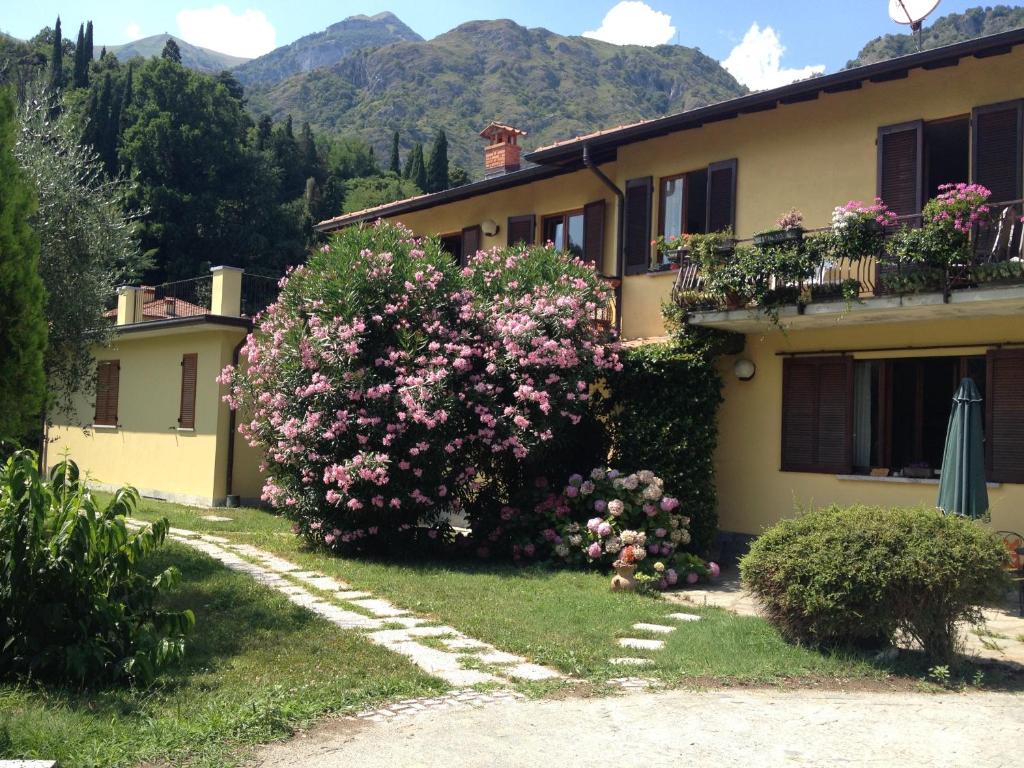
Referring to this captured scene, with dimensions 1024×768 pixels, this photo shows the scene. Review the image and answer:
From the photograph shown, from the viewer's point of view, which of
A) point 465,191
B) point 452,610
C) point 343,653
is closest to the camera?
point 343,653

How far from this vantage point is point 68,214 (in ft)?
32.8

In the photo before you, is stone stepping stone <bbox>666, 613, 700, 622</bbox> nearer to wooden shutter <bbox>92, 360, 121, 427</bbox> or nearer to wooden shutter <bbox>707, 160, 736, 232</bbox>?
wooden shutter <bbox>707, 160, 736, 232</bbox>

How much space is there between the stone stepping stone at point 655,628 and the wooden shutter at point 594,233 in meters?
7.31

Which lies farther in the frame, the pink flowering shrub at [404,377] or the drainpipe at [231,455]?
the drainpipe at [231,455]

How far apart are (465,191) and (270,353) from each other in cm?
575

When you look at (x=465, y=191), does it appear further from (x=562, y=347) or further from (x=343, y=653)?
(x=343, y=653)

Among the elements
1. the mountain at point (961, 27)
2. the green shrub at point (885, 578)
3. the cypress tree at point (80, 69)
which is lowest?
the green shrub at point (885, 578)

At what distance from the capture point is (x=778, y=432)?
12250 millimetres

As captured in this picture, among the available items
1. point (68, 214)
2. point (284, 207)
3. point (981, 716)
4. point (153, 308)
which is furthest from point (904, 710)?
point (284, 207)

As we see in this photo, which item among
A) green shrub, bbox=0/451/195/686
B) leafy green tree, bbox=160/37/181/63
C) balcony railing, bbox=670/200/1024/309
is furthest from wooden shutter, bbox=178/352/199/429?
leafy green tree, bbox=160/37/181/63

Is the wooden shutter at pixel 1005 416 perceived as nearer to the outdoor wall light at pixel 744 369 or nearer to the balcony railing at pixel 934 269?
the balcony railing at pixel 934 269

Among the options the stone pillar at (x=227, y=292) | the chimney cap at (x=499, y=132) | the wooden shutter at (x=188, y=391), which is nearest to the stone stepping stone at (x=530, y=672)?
the stone pillar at (x=227, y=292)

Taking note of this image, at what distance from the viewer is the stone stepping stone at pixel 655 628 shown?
8.02m

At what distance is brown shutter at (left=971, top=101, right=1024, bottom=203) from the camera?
10.4 metres
